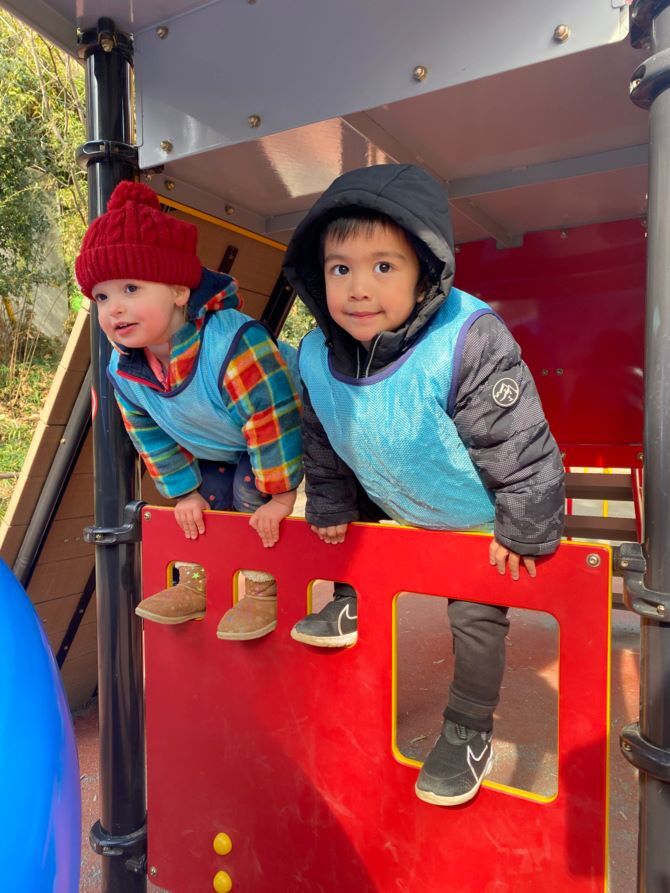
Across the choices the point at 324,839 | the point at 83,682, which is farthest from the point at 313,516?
the point at 83,682

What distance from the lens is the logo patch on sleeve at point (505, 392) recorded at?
136 cm

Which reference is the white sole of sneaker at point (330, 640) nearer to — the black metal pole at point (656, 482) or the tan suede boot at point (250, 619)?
the tan suede boot at point (250, 619)

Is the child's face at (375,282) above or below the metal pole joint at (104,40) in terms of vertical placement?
below

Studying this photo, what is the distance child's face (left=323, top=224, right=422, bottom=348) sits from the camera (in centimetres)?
147

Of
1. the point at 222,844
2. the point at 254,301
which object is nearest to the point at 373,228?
the point at 222,844

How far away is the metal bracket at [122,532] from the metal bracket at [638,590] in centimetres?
127

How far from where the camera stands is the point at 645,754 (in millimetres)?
1025

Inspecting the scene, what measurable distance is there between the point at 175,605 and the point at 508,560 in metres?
0.88

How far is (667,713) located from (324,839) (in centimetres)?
85

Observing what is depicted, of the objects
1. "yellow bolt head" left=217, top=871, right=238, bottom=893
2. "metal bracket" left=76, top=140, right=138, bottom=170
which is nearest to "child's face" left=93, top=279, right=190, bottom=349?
"metal bracket" left=76, top=140, right=138, bottom=170

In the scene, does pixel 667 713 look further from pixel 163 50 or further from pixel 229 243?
pixel 229 243

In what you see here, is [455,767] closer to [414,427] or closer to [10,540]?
[414,427]

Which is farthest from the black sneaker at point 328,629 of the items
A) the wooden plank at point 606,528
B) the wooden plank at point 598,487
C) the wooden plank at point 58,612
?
the wooden plank at point 598,487

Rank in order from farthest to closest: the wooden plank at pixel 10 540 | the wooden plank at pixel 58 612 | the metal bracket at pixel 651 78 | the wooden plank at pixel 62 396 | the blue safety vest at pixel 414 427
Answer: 1. the wooden plank at pixel 58 612
2. the wooden plank at pixel 10 540
3. the wooden plank at pixel 62 396
4. the blue safety vest at pixel 414 427
5. the metal bracket at pixel 651 78
